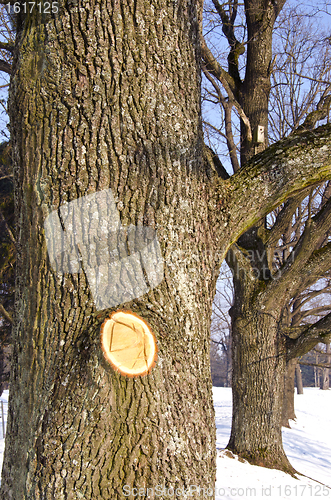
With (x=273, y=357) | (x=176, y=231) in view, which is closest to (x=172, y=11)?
(x=176, y=231)

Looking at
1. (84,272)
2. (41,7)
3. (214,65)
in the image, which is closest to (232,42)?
(214,65)

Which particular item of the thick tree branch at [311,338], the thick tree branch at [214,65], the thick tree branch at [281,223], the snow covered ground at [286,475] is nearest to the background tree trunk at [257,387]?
the thick tree branch at [311,338]

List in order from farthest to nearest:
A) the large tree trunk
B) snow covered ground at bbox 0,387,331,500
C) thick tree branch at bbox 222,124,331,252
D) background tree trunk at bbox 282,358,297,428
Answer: background tree trunk at bbox 282,358,297,428, snow covered ground at bbox 0,387,331,500, thick tree branch at bbox 222,124,331,252, the large tree trunk

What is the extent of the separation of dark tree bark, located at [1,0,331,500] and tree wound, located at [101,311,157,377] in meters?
0.03

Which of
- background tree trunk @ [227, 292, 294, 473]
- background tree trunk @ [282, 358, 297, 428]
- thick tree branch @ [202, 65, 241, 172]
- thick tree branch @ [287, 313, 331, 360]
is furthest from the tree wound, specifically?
background tree trunk @ [282, 358, 297, 428]

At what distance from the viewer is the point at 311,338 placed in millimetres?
5281

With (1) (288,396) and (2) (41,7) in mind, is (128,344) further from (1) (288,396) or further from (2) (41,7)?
(1) (288,396)

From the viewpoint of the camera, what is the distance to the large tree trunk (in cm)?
145

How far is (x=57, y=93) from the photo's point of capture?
1.70 metres

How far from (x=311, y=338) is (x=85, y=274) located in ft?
14.9

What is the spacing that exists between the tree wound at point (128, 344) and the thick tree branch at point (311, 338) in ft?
14.0

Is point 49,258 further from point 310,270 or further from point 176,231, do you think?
point 310,270

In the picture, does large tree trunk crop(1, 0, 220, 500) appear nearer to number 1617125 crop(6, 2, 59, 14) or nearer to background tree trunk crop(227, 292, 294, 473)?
number 1617125 crop(6, 2, 59, 14)

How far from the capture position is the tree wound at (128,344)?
1.49 metres
